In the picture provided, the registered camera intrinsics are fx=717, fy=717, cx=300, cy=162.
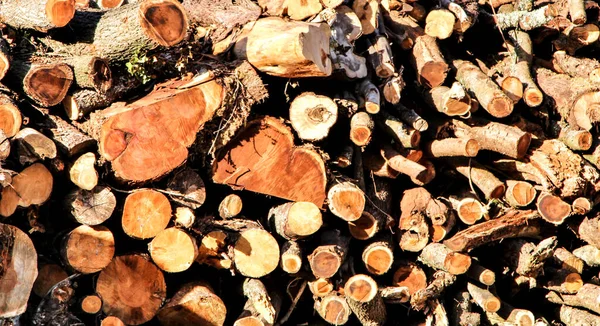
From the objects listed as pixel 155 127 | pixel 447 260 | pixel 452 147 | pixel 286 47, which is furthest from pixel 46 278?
pixel 452 147

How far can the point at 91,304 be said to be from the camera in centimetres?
442

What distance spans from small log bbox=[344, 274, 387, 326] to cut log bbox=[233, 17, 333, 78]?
1.44 meters

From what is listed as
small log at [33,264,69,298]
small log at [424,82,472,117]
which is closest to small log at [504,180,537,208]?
small log at [424,82,472,117]

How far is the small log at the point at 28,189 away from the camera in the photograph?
417 cm

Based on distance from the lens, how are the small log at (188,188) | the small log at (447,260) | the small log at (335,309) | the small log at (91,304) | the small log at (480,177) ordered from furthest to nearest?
1. the small log at (480,177)
2. the small log at (447,260)
3. the small log at (335,309)
4. the small log at (188,188)
5. the small log at (91,304)

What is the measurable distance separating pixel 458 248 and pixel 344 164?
3.57 feet

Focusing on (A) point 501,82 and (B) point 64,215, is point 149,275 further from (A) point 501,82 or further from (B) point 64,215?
(A) point 501,82

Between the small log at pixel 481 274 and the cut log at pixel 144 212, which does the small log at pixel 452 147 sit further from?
the cut log at pixel 144 212

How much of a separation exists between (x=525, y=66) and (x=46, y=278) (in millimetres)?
4141

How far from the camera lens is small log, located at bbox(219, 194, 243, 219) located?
16.2ft

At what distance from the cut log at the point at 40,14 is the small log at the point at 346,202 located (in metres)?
2.09

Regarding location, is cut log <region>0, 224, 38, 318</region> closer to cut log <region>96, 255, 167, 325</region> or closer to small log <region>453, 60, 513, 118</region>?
cut log <region>96, 255, 167, 325</region>

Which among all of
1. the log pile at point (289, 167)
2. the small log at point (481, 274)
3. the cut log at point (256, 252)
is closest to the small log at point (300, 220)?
the log pile at point (289, 167)

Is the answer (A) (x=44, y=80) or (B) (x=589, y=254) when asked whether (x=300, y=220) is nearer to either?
(A) (x=44, y=80)
